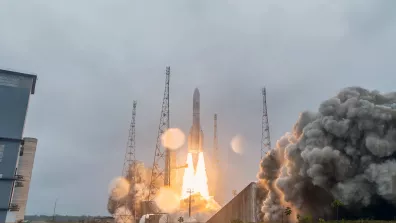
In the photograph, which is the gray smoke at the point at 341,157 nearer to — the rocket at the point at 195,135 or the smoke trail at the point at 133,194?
the rocket at the point at 195,135

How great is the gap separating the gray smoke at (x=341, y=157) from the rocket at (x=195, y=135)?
35435 millimetres

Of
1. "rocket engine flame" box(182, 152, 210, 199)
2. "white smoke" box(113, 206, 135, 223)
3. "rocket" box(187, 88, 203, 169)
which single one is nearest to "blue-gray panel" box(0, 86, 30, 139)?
"rocket" box(187, 88, 203, 169)

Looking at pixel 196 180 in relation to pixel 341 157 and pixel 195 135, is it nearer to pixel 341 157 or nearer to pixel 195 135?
pixel 195 135

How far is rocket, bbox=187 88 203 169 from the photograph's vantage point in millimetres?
93500

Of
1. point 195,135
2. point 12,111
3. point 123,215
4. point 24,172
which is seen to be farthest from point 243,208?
point 123,215

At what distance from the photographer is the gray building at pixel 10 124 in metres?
58.1

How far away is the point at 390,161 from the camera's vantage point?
47469 mm

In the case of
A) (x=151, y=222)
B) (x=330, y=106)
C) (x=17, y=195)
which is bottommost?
(x=151, y=222)

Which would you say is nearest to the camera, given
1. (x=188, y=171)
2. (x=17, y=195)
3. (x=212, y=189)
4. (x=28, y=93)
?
(x=28, y=93)

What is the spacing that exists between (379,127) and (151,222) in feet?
186

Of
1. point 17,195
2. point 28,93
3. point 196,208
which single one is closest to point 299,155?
point 196,208

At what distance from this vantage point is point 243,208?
65688mm

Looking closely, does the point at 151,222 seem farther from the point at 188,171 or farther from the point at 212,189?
the point at 212,189

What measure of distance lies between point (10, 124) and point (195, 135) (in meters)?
46.3
